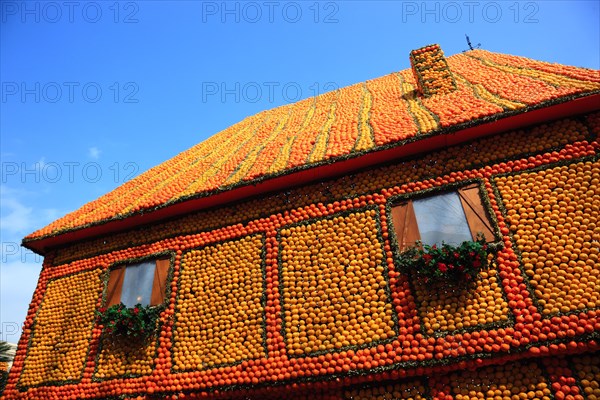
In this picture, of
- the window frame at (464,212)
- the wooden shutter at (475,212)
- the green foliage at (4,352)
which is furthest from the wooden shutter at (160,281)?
the green foliage at (4,352)

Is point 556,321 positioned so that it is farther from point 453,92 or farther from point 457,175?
point 453,92

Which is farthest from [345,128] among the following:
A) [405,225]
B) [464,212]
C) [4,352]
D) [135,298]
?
[4,352]

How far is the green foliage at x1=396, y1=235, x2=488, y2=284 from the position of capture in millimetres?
5453

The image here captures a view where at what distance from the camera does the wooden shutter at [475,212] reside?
19.4ft

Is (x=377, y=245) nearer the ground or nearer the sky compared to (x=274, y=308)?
nearer the sky

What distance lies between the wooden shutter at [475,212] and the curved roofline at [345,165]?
1024mm

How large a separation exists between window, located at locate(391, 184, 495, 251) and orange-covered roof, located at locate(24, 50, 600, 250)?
1123 mm

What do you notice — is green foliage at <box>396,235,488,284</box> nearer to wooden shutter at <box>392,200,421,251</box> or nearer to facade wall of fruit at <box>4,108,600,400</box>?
facade wall of fruit at <box>4,108,600,400</box>

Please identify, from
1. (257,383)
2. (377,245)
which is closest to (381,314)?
(377,245)

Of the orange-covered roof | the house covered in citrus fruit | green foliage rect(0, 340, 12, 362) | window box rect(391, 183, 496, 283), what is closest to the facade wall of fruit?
the house covered in citrus fruit

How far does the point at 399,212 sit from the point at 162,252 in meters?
5.01

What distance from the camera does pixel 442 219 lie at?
6.29m

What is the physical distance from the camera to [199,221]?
8117mm

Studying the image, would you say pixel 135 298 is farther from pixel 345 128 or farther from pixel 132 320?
pixel 345 128
